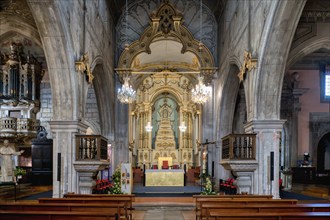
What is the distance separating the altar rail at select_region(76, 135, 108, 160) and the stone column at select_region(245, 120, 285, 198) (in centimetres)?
440

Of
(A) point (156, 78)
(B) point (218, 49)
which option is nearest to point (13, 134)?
(B) point (218, 49)

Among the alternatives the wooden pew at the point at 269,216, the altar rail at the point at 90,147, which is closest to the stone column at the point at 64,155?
the altar rail at the point at 90,147

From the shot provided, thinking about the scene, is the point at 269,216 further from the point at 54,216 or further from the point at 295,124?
the point at 295,124

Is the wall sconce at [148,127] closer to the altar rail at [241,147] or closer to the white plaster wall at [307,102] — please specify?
the white plaster wall at [307,102]

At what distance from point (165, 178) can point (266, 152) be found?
8917 mm

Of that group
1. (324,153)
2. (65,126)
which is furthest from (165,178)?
(65,126)

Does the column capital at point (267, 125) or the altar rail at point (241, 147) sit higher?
the column capital at point (267, 125)

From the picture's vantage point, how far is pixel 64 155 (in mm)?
11516

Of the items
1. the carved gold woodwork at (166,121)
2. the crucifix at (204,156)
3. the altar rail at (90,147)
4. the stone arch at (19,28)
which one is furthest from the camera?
the carved gold woodwork at (166,121)

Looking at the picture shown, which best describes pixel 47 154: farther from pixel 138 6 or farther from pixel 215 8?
pixel 215 8

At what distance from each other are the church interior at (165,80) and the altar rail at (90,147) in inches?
1.3

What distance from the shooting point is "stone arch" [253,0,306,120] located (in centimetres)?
1009

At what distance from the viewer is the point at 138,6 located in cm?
2022

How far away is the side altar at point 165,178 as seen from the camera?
19.8 m
